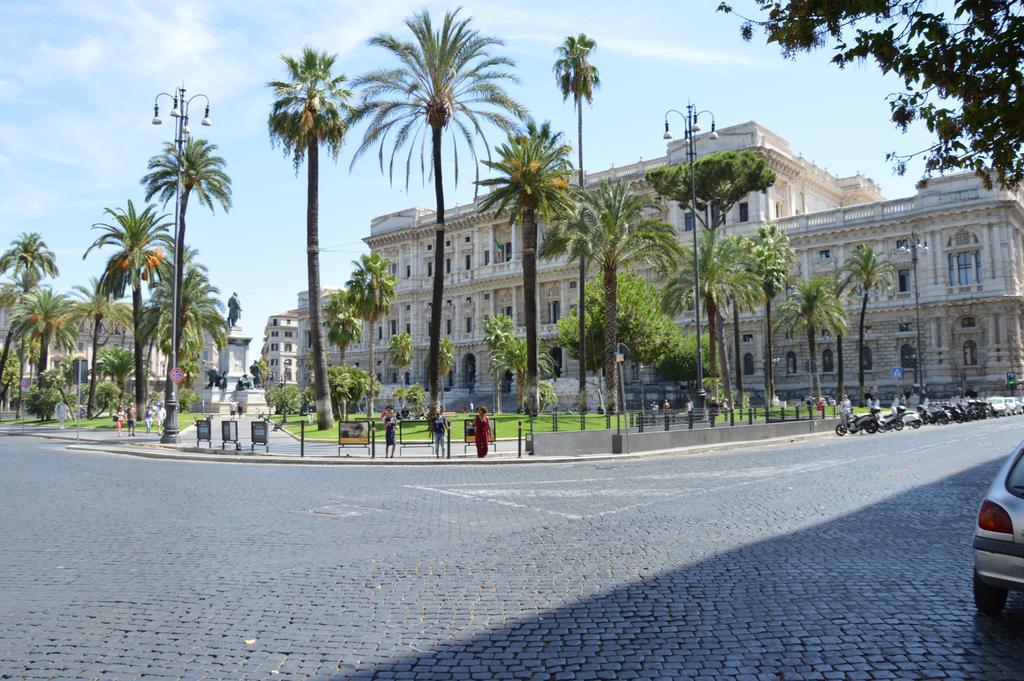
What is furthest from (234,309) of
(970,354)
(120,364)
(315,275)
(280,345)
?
(280,345)

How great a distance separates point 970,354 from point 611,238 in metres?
36.1

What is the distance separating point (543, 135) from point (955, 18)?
101 feet

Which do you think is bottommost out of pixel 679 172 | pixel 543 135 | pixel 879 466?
pixel 879 466

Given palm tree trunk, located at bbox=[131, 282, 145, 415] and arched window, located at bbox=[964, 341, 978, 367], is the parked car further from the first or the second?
arched window, located at bbox=[964, 341, 978, 367]

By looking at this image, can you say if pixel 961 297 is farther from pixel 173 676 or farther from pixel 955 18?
pixel 173 676

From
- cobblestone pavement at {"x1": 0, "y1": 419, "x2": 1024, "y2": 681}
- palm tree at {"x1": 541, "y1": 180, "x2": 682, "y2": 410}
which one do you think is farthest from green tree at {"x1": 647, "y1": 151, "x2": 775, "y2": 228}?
cobblestone pavement at {"x1": 0, "y1": 419, "x2": 1024, "y2": 681}

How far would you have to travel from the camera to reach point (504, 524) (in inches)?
392

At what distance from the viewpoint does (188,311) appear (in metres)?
51.1

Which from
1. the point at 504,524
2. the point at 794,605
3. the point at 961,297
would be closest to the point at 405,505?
the point at 504,524

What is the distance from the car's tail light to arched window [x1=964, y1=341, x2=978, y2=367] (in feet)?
195

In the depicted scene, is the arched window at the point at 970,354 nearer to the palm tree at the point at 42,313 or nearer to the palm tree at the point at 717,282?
the palm tree at the point at 717,282

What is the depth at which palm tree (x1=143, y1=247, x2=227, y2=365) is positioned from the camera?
50.2 m

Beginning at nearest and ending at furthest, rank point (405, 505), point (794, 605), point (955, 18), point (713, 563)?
point (794, 605), point (955, 18), point (713, 563), point (405, 505)

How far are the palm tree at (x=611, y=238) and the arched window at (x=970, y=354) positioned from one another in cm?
3220
